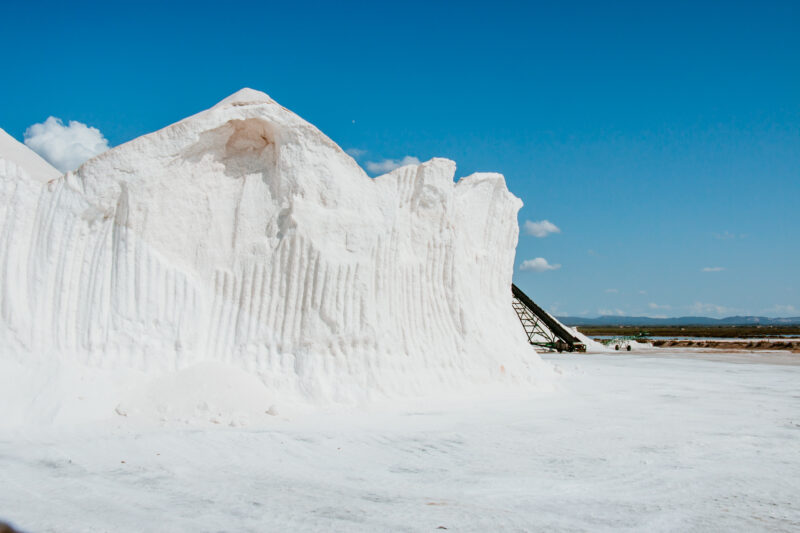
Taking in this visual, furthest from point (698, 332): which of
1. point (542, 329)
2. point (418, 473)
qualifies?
point (418, 473)

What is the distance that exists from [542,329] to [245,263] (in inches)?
1091

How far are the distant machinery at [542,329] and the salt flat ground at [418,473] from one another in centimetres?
2378

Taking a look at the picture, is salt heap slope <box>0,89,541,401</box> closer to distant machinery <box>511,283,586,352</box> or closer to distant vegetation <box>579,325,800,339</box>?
distant machinery <box>511,283,586,352</box>

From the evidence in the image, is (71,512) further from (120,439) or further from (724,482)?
(724,482)

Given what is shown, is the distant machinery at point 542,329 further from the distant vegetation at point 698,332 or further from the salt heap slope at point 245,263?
the distant vegetation at point 698,332

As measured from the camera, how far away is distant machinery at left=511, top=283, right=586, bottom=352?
33938 mm

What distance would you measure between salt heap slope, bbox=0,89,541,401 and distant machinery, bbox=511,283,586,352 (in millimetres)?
22380

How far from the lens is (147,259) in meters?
9.76

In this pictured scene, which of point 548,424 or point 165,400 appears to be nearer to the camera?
point 165,400

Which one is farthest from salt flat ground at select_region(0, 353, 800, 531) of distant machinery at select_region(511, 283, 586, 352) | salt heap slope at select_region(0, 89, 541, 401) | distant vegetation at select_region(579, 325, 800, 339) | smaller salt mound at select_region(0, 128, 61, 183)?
distant vegetation at select_region(579, 325, 800, 339)

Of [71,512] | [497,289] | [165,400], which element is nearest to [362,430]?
[165,400]

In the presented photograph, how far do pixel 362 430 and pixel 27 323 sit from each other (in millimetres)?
5364

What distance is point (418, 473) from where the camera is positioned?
6504 mm

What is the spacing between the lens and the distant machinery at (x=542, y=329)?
33.9 m
